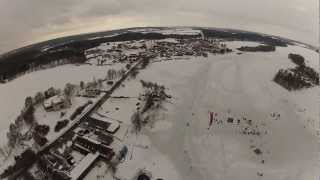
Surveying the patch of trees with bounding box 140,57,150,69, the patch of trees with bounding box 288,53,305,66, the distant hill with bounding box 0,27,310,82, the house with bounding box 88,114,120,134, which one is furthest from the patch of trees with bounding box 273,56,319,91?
the house with bounding box 88,114,120,134

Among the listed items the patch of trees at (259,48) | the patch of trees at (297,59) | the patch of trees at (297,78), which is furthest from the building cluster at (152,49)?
the patch of trees at (297,78)

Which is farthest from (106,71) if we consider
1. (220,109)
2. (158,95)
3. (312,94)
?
(312,94)

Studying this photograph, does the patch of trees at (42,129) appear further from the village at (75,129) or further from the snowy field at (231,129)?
the snowy field at (231,129)

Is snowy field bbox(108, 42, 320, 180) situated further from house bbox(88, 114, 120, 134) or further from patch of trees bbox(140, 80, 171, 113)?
house bbox(88, 114, 120, 134)

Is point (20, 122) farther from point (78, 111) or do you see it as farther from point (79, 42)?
point (79, 42)

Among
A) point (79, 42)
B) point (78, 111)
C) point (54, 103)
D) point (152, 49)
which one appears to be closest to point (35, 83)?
point (54, 103)
